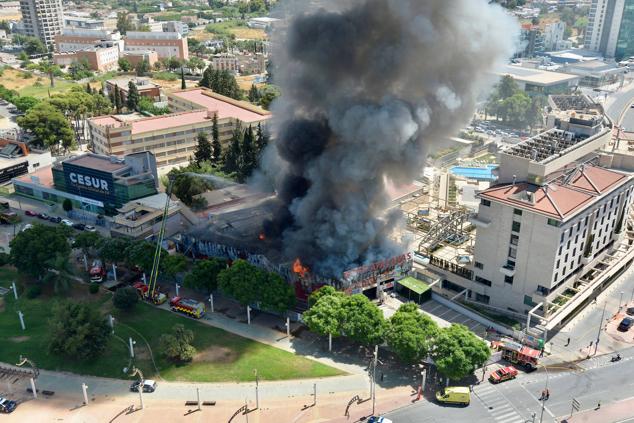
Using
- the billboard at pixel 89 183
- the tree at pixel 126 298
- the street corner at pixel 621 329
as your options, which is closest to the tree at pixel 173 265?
the tree at pixel 126 298

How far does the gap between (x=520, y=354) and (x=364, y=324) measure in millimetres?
14058

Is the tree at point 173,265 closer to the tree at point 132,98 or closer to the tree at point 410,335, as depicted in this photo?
the tree at point 410,335

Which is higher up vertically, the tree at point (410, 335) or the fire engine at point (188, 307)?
the tree at point (410, 335)

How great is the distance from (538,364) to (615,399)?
21.4ft

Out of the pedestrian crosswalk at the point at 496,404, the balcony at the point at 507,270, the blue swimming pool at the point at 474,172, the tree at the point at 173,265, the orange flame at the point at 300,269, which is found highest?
the balcony at the point at 507,270

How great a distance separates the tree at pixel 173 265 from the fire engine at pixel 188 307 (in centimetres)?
327

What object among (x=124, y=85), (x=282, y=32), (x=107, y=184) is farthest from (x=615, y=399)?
(x=124, y=85)

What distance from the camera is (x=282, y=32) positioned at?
69000 mm

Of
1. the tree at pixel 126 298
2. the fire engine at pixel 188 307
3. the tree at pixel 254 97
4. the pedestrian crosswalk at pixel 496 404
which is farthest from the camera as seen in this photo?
the tree at pixel 254 97

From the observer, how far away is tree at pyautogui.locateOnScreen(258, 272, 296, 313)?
5681 centimetres

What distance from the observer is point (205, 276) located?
61312 mm

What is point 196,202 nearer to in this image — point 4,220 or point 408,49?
point 4,220

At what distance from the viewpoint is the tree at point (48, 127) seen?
10969 cm

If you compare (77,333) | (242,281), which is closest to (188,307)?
(242,281)
